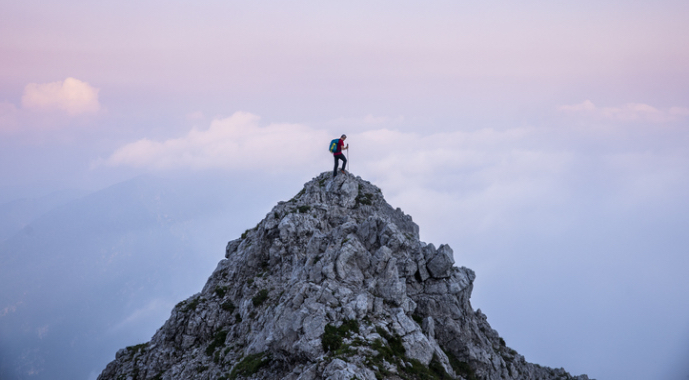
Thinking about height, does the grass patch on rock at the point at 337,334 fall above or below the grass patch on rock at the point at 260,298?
below

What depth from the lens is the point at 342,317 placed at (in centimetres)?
2823

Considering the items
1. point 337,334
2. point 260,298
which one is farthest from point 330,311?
point 260,298

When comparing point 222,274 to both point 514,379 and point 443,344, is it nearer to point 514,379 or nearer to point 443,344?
point 443,344

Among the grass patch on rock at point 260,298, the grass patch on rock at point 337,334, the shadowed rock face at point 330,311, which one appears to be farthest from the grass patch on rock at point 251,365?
the grass patch on rock at point 260,298

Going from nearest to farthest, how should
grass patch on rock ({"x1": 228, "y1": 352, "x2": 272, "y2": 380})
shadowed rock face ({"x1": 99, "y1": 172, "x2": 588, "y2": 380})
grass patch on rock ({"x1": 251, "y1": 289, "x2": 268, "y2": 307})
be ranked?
1. shadowed rock face ({"x1": 99, "y1": 172, "x2": 588, "y2": 380})
2. grass patch on rock ({"x1": 228, "y1": 352, "x2": 272, "y2": 380})
3. grass patch on rock ({"x1": 251, "y1": 289, "x2": 268, "y2": 307})

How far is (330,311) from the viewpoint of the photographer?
94.1 feet

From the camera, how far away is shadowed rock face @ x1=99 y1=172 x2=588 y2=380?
26953 mm

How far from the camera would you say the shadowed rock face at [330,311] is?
2695cm

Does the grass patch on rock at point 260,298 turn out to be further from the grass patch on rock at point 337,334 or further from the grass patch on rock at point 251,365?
the grass patch on rock at point 337,334

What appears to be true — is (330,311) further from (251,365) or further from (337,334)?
(251,365)

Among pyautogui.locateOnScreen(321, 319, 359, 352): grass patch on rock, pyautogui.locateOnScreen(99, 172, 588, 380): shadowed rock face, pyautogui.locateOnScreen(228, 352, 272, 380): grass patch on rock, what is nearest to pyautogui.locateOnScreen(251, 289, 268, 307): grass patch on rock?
pyautogui.locateOnScreen(99, 172, 588, 380): shadowed rock face

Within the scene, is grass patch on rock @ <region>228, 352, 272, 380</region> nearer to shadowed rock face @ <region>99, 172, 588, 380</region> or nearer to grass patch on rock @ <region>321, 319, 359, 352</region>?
shadowed rock face @ <region>99, 172, 588, 380</region>

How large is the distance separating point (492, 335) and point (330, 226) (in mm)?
23730

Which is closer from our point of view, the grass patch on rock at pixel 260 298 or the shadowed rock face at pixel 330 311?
the shadowed rock face at pixel 330 311
